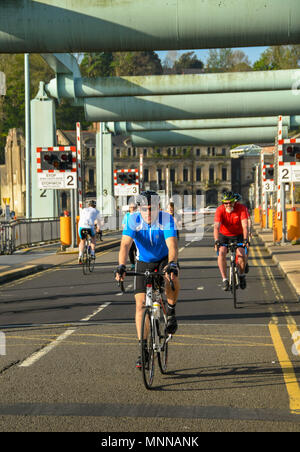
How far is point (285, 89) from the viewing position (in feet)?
91.8

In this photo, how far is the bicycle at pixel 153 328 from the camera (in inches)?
264

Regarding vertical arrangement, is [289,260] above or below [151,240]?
below

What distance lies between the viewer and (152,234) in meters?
7.41

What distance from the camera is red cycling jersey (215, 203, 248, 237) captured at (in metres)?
13.3

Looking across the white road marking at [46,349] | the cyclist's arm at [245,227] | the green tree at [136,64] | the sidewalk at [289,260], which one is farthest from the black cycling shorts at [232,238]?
the green tree at [136,64]

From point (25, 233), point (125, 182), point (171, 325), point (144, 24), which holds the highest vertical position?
point (144, 24)

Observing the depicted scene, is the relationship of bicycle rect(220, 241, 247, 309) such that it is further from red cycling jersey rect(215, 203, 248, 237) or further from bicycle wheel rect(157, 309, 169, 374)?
bicycle wheel rect(157, 309, 169, 374)

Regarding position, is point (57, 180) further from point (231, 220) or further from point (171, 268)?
point (171, 268)

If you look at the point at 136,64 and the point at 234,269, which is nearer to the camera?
the point at 234,269

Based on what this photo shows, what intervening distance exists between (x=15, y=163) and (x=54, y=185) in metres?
85.1

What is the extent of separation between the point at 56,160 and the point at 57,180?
2.37 ft

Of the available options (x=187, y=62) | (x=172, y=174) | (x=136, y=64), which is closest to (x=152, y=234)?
(x=172, y=174)

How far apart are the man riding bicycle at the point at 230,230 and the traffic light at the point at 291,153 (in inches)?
516

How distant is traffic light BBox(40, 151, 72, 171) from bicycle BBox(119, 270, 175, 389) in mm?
19639
